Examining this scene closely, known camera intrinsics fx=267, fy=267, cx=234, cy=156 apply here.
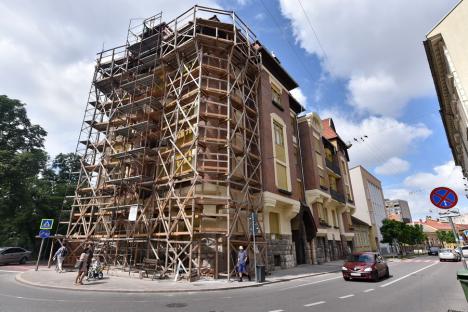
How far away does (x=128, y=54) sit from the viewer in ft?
75.8

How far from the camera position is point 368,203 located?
157ft

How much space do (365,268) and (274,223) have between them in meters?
7.94

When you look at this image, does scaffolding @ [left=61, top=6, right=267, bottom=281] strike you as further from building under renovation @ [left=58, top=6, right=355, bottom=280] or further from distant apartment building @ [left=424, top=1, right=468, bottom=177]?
distant apartment building @ [left=424, top=1, right=468, bottom=177]

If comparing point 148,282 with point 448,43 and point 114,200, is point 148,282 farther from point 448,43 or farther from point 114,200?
point 448,43

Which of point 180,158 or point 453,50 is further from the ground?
point 453,50

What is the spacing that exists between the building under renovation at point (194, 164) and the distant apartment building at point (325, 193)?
305 mm

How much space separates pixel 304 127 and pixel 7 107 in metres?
32.0

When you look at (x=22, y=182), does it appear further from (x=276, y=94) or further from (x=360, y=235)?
(x=360, y=235)

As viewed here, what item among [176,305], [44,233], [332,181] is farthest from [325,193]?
[44,233]

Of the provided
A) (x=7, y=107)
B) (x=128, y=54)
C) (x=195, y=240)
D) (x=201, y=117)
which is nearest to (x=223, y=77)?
(x=201, y=117)

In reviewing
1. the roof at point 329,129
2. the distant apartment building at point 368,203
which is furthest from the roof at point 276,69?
the distant apartment building at point 368,203

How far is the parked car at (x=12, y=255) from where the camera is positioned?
22359mm

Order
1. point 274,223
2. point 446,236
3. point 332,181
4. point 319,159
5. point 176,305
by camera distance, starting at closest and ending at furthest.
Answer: point 176,305 < point 274,223 < point 319,159 < point 332,181 < point 446,236

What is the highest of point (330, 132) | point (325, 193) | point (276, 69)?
point (276, 69)
